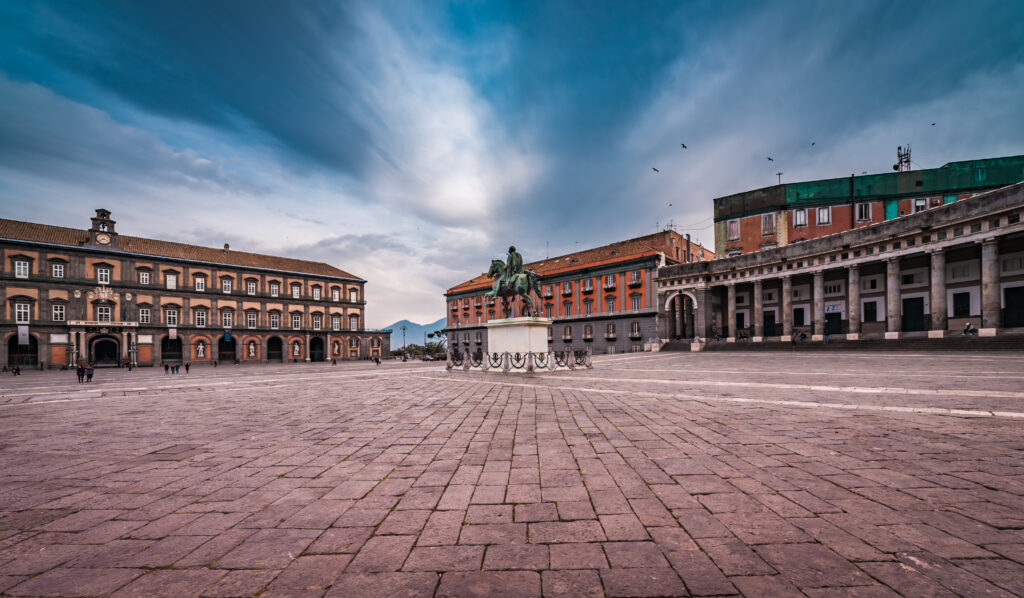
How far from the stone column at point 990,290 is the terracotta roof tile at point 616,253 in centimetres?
2320

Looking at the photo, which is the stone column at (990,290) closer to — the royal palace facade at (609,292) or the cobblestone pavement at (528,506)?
the cobblestone pavement at (528,506)

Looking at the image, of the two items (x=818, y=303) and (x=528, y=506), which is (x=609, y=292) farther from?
(x=528, y=506)

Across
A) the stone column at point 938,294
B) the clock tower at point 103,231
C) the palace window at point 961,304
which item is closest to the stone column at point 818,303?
the stone column at point 938,294

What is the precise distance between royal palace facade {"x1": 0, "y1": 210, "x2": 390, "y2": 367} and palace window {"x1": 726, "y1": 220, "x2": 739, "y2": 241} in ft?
156

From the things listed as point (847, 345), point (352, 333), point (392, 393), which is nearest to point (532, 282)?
point (392, 393)

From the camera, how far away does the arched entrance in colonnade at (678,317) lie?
40506mm

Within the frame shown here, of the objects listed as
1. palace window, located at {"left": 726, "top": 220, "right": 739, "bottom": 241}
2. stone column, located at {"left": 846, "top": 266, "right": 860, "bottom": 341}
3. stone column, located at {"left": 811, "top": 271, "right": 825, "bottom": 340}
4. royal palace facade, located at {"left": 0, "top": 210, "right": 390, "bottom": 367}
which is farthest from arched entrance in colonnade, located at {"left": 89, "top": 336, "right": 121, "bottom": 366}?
stone column, located at {"left": 846, "top": 266, "right": 860, "bottom": 341}

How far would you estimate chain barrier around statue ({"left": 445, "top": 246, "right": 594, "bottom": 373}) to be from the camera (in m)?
16.4

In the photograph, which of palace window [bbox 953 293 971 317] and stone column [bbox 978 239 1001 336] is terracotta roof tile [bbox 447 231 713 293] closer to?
palace window [bbox 953 293 971 317]

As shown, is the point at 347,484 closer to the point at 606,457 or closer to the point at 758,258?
the point at 606,457

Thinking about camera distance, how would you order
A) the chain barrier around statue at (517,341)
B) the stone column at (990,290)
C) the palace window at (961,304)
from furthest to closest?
the palace window at (961,304)
the stone column at (990,290)
the chain barrier around statue at (517,341)

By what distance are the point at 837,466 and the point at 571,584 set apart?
3.32 m

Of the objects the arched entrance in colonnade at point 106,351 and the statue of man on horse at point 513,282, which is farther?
the arched entrance in colonnade at point 106,351

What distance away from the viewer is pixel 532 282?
18047 millimetres
